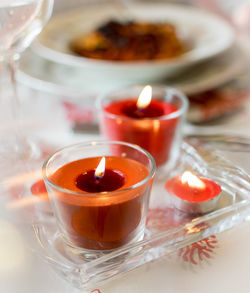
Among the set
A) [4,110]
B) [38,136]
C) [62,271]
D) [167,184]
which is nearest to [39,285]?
[62,271]

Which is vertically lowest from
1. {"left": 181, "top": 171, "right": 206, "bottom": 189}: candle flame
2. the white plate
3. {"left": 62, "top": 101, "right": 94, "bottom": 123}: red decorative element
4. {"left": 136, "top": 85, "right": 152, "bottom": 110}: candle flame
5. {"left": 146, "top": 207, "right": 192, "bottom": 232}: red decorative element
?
{"left": 62, "top": 101, "right": 94, "bottom": 123}: red decorative element

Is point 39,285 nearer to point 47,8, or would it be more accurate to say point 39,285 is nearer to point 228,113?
point 47,8

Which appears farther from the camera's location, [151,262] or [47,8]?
[47,8]

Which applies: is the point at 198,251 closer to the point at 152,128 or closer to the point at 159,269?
the point at 159,269

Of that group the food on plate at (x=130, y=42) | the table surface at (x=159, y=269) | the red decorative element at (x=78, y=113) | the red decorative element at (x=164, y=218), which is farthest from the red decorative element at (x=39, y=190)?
the food on plate at (x=130, y=42)

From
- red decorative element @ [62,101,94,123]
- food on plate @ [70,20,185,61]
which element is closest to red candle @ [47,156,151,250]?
red decorative element @ [62,101,94,123]

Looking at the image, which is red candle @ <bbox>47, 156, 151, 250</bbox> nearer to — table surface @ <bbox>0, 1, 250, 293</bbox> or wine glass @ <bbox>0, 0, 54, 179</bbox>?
table surface @ <bbox>0, 1, 250, 293</bbox>
